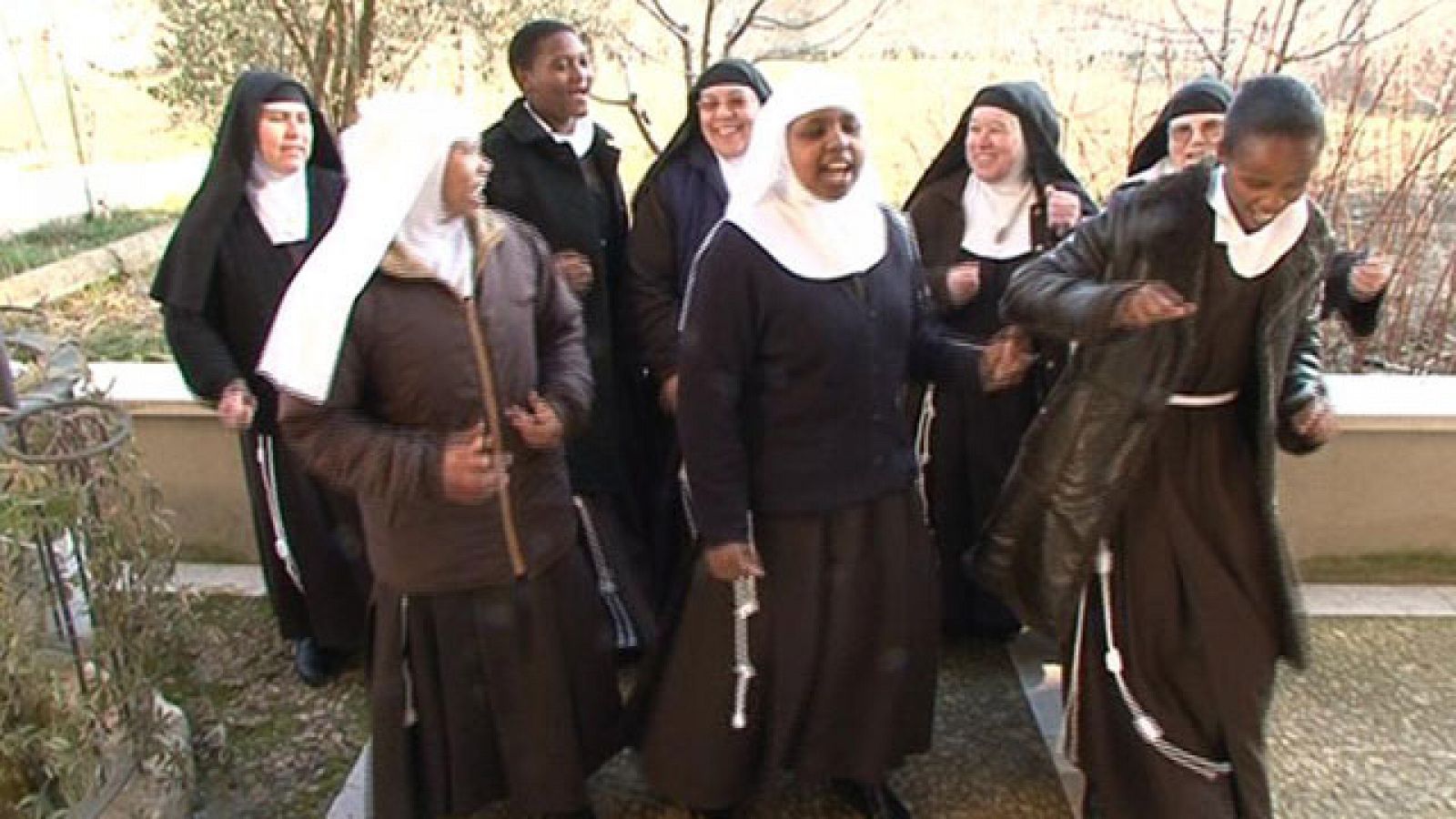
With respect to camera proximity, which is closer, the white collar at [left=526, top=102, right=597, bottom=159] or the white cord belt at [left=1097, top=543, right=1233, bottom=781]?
the white cord belt at [left=1097, top=543, right=1233, bottom=781]

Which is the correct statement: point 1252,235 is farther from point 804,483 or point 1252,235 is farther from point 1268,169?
point 804,483

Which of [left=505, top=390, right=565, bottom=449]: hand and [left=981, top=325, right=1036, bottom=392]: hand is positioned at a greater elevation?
[left=981, top=325, right=1036, bottom=392]: hand

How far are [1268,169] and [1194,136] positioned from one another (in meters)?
1.10

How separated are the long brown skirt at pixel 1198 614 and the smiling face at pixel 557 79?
1.87 meters

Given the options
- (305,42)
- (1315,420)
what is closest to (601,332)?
(1315,420)

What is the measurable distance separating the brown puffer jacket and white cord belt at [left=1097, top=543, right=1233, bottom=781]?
116cm

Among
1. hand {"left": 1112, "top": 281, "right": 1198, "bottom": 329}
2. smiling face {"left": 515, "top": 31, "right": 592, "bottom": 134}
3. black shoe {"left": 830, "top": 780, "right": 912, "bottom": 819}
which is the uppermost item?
smiling face {"left": 515, "top": 31, "right": 592, "bottom": 134}

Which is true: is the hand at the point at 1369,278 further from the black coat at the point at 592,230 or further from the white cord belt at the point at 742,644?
the black coat at the point at 592,230

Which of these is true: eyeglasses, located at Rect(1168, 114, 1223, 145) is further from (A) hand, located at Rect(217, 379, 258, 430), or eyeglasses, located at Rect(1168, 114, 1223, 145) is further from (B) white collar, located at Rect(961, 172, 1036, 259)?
(A) hand, located at Rect(217, 379, 258, 430)

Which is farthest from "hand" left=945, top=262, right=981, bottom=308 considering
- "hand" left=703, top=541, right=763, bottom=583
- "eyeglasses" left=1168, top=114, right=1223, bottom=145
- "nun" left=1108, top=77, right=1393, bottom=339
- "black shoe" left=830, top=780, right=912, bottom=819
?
"black shoe" left=830, top=780, right=912, bottom=819

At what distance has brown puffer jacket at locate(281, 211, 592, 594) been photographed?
85.3 inches

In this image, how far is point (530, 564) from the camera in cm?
251

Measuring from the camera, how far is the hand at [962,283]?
10.1 feet

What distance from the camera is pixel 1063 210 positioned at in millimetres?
3072
